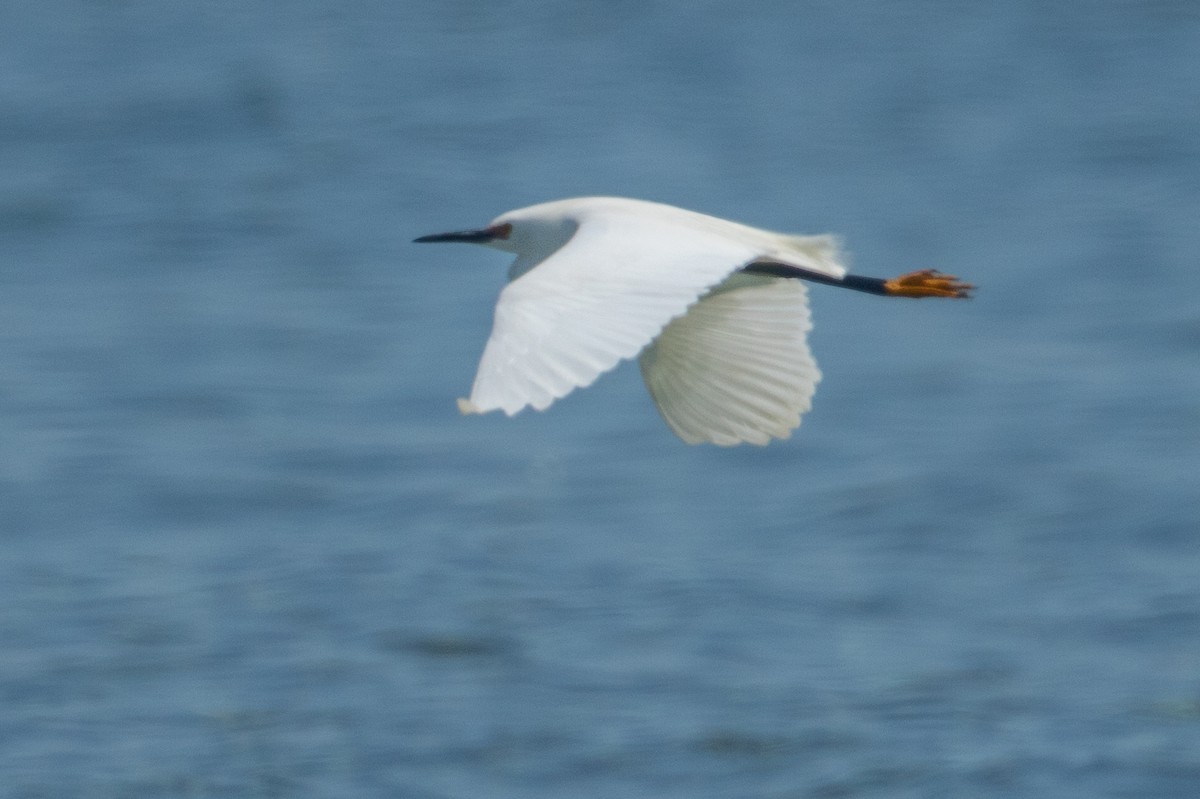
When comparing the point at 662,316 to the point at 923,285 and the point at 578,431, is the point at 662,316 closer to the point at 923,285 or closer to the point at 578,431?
the point at 923,285

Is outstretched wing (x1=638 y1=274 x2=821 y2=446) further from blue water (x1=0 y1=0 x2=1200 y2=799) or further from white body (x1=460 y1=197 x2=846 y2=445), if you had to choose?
blue water (x1=0 y1=0 x2=1200 y2=799)

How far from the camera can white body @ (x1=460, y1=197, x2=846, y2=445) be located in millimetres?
4406

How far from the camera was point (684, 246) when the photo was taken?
17.1 ft

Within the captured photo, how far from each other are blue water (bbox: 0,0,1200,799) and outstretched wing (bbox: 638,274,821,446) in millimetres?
2201

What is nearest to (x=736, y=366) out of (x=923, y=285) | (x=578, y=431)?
(x=923, y=285)

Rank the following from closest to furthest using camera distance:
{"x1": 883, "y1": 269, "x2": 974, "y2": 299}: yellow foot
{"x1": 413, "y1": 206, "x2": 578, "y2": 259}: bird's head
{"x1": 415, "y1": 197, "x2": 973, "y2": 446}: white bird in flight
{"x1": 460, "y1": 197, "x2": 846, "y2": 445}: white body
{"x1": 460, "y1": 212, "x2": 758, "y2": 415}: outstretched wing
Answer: {"x1": 460, "y1": 212, "x2": 758, "y2": 415}: outstretched wing
{"x1": 460, "y1": 197, "x2": 846, "y2": 445}: white body
{"x1": 415, "y1": 197, "x2": 973, "y2": 446}: white bird in flight
{"x1": 413, "y1": 206, "x2": 578, "y2": 259}: bird's head
{"x1": 883, "y1": 269, "x2": 974, "y2": 299}: yellow foot

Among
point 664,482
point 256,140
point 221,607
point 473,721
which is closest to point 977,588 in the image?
point 664,482

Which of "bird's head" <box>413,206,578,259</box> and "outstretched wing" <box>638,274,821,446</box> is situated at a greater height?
"bird's head" <box>413,206,578,259</box>

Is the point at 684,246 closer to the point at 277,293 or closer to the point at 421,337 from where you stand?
the point at 421,337

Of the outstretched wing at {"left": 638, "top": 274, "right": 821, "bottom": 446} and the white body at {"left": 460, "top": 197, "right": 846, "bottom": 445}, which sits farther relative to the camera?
the outstretched wing at {"left": 638, "top": 274, "right": 821, "bottom": 446}

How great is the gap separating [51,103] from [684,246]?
36.4 feet

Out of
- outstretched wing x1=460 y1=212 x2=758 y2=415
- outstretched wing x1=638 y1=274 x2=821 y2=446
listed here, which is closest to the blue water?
outstretched wing x1=638 y1=274 x2=821 y2=446

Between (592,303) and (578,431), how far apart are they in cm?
603

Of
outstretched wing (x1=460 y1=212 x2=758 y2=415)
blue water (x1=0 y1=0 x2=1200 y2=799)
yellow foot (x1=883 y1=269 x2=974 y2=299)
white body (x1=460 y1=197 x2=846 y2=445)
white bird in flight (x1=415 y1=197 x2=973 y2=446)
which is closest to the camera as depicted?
outstretched wing (x1=460 y1=212 x2=758 y2=415)
